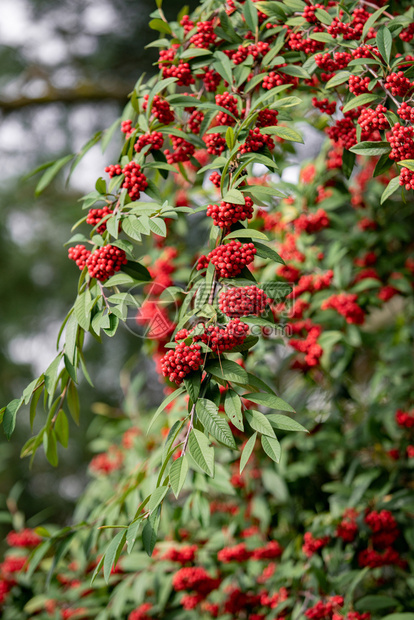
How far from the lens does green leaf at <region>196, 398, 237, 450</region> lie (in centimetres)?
84

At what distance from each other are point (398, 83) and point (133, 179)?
21.4 inches

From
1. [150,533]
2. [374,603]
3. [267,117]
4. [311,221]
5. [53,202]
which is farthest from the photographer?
[53,202]

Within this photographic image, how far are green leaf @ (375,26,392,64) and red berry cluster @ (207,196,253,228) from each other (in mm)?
388

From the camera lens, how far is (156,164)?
1138mm

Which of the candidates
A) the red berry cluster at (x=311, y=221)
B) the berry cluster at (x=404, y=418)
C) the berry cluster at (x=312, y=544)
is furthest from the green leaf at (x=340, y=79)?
the berry cluster at (x=312, y=544)

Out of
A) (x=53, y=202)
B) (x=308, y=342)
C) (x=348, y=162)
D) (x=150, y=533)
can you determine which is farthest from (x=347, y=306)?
(x=53, y=202)

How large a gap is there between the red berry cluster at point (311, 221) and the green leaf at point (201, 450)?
116 cm

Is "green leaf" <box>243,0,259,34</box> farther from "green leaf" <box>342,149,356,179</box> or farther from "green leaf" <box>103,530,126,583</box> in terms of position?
"green leaf" <box>103,530,126,583</box>

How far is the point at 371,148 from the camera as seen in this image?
1.00m

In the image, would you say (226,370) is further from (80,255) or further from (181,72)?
(181,72)

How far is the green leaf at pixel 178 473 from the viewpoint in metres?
0.83

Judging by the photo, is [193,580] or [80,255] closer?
[80,255]

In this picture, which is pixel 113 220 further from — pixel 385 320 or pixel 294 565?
pixel 385 320

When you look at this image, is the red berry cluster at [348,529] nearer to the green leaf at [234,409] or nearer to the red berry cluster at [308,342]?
the red berry cluster at [308,342]
